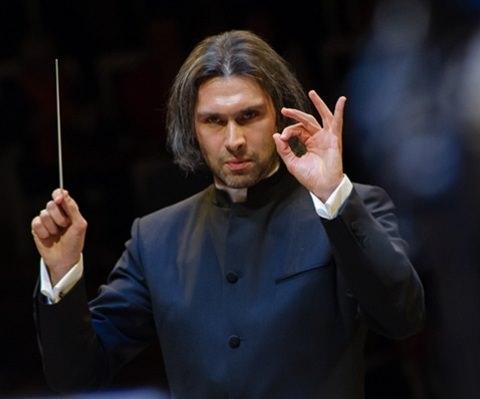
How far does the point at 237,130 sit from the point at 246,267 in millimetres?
230

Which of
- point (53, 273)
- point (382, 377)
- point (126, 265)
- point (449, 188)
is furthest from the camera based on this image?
point (382, 377)

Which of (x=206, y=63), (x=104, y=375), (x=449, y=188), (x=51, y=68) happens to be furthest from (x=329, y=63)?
(x=104, y=375)

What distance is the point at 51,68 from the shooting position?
11.3 ft

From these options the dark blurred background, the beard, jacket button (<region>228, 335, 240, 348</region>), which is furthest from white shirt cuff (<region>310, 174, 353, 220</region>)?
the dark blurred background

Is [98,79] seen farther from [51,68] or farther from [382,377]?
[382,377]

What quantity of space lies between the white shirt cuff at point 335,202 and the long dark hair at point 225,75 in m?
0.26

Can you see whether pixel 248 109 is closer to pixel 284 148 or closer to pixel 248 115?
pixel 248 115

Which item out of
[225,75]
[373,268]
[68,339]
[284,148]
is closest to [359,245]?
[373,268]

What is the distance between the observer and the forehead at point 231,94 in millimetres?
2154

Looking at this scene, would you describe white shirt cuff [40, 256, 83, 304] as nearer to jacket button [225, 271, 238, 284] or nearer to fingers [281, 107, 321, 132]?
jacket button [225, 271, 238, 284]

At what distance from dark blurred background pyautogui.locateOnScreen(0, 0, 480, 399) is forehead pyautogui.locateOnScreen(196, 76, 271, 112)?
0.95 meters

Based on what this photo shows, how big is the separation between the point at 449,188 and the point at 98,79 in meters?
0.95

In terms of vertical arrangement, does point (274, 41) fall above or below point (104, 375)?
above

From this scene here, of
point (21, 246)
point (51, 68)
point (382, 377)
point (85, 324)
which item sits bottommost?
point (382, 377)
